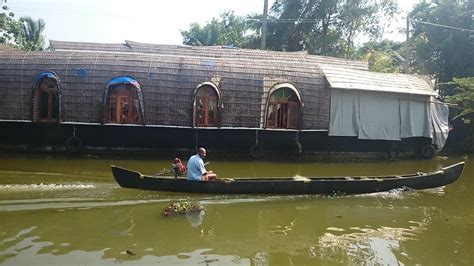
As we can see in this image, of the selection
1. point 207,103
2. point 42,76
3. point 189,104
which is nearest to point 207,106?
point 207,103

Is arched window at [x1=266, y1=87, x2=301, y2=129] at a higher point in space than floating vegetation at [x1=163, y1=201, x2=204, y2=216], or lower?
higher

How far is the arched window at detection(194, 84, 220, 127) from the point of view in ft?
41.4

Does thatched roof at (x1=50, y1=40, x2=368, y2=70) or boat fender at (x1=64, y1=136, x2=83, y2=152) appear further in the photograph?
thatched roof at (x1=50, y1=40, x2=368, y2=70)

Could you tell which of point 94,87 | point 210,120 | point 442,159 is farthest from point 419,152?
point 94,87

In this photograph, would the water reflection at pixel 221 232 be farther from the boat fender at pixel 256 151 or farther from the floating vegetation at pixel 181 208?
the boat fender at pixel 256 151

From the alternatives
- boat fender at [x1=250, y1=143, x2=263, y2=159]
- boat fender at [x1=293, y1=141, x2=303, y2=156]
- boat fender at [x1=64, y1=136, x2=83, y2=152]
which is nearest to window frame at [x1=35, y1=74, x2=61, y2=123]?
boat fender at [x1=64, y1=136, x2=83, y2=152]

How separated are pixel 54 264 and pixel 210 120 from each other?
8.22 m

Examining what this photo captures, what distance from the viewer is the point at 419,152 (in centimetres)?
1468

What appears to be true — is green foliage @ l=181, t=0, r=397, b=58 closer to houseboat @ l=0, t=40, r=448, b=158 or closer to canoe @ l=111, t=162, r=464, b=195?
houseboat @ l=0, t=40, r=448, b=158

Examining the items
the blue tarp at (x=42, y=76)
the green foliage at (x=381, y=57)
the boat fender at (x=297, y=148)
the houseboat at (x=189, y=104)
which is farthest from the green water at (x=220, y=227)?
the green foliage at (x=381, y=57)

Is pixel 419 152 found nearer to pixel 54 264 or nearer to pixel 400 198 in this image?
pixel 400 198

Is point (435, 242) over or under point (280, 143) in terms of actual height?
under

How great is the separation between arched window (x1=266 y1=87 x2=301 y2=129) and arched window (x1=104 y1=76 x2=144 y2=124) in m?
3.77

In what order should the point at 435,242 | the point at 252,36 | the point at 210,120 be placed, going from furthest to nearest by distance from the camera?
the point at 252,36
the point at 210,120
the point at 435,242
